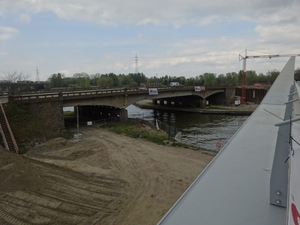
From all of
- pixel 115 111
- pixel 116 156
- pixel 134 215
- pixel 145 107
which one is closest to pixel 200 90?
pixel 145 107

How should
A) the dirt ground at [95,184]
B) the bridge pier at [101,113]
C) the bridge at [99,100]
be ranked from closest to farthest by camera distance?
the dirt ground at [95,184] → the bridge at [99,100] → the bridge pier at [101,113]

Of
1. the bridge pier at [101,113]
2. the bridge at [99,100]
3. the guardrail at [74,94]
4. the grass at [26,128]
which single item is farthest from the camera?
the bridge pier at [101,113]

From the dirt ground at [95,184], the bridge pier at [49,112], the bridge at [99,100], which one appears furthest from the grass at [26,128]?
the dirt ground at [95,184]

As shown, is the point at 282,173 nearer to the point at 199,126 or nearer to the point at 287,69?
the point at 287,69

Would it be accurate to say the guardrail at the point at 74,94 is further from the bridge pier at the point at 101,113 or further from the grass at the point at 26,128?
the bridge pier at the point at 101,113

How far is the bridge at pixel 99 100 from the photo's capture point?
26.3 m

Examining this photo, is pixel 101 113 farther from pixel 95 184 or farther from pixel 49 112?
pixel 95 184

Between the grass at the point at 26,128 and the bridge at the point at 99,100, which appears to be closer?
the grass at the point at 26,128

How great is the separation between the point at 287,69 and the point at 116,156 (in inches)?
693

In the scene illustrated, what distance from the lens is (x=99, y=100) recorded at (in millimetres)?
34531

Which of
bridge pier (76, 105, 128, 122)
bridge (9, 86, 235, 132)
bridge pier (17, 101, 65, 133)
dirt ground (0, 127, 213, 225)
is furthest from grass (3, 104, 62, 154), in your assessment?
bridge pier (76, 105, 128, 122)

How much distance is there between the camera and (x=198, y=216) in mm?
3105

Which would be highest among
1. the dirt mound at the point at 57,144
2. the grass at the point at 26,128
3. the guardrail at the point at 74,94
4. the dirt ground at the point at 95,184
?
the guardrail at the point at 74,94

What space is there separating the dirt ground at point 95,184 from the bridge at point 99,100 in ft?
26.5
